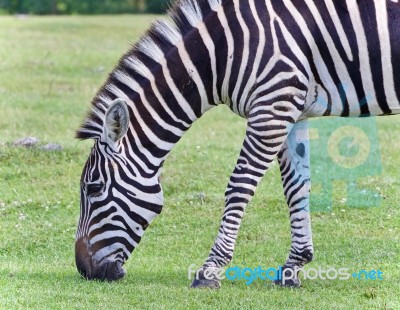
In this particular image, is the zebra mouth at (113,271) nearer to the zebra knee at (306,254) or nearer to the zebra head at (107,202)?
the zebra head at (107,202)

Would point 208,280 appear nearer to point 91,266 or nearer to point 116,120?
point 91,266

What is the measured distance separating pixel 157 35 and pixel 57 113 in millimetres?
9176

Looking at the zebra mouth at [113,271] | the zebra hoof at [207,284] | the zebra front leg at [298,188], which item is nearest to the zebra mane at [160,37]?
the zebra mouth at [113,271]

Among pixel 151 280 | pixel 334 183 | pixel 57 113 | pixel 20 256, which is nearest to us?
pixel 151 280

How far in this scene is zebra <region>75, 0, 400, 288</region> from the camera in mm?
7801

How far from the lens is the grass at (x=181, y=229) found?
7660mm

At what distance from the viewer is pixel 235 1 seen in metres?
8.03

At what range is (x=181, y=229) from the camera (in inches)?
416

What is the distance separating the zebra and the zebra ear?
0.02 metres

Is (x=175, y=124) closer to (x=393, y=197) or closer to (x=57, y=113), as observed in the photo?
(x=393, y=197)

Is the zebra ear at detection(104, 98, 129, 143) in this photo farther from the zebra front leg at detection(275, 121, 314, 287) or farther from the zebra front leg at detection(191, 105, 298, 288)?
the zebra front leg at detection(275, 121, 314, 287)

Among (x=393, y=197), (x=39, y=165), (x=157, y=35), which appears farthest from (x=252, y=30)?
(x=39, y=165)

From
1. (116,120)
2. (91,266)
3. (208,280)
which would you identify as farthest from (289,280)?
(116,120)

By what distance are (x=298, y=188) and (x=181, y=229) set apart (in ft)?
8.49
